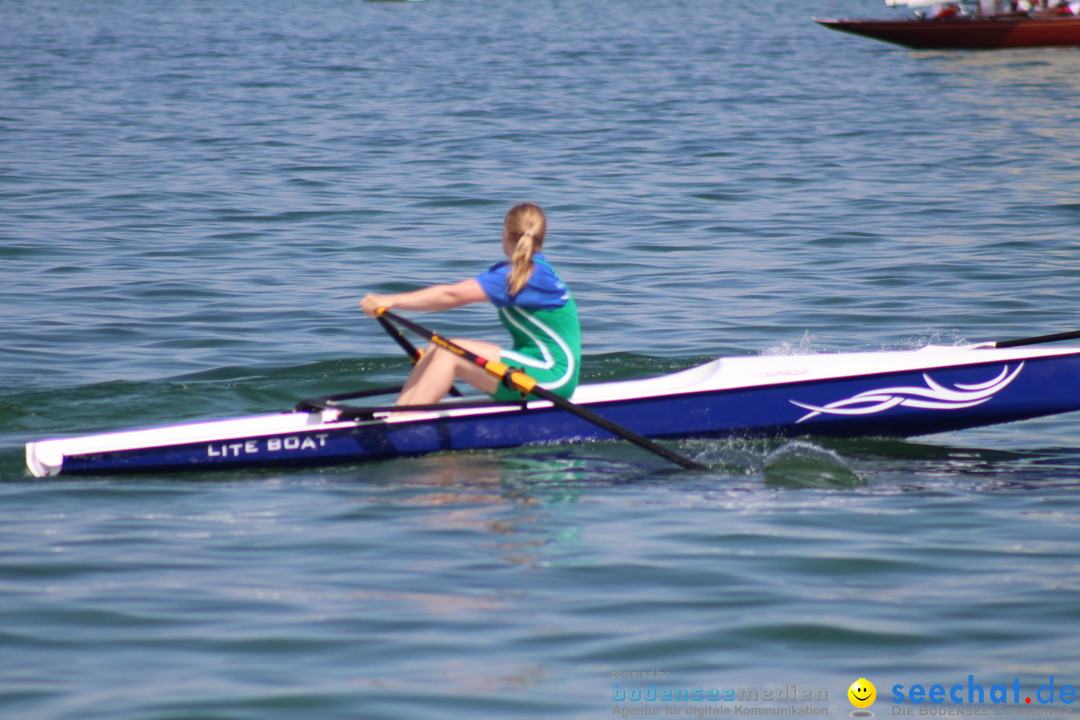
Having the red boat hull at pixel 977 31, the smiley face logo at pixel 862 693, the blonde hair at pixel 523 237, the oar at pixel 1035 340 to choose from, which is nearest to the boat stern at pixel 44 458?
the blonde hair at pixel 523 237

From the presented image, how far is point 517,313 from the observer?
6055 mm

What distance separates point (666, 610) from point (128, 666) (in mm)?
1710

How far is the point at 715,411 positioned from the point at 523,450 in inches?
37.3

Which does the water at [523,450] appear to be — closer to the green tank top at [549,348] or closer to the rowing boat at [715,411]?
the rowing boat at [715,411]

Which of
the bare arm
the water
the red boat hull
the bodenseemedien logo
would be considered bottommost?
the bodenseemedien logo

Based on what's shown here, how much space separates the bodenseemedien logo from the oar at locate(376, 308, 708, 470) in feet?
7.20

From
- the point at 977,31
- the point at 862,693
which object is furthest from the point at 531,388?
the point at 977,31

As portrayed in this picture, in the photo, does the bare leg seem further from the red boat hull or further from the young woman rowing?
the red boat hull

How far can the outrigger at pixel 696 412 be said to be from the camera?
6.12 m

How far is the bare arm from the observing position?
5.80 m

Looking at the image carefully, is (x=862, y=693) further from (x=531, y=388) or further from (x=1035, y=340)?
(x=1035, y=340)

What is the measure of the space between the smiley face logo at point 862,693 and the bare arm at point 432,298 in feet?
8.38

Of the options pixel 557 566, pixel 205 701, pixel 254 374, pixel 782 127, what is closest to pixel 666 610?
pixel 557 566

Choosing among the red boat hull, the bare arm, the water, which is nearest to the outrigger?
the water
